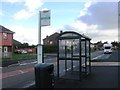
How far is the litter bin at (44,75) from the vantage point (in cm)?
933

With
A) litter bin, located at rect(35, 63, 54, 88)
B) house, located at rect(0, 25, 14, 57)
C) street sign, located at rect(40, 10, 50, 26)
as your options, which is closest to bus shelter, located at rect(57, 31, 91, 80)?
street sign, located at rect(40, 10, 50, 26)

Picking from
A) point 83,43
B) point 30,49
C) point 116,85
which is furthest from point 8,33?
point 116,85

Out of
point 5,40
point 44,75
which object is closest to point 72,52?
point 44,75

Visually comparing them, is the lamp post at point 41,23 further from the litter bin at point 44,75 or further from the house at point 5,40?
the house at point 5,40

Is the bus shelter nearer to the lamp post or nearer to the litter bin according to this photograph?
the lamp post

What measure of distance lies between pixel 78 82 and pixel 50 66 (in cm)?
411

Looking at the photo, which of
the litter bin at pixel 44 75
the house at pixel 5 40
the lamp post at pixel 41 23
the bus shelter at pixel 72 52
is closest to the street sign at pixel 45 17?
the lamp post at pixel 41 23

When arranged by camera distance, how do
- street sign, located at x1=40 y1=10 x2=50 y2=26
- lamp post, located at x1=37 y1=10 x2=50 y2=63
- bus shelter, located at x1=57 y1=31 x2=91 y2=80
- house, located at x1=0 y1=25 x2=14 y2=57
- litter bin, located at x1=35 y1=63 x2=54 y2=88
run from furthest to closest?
house, located at x1=0 y1=25 x2=14 y2=57 < bus shelter, located at x1=57 y1=31 x2=91 y2=80 < street sign, located at x1=40 y1=10 x2=50 y2=26 < lamp post, located at x1=37 y1=10 x2=50 y2=63 < litter bin, located at x1=35 y1=63 x2=54 y2=88

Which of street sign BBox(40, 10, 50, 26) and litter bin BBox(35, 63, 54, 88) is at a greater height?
street sign BBox(40, 10, 50, 26)

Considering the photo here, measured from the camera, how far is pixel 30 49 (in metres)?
88.6

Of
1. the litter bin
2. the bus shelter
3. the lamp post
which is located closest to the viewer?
the litter bin

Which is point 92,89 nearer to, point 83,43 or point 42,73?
point 42,73

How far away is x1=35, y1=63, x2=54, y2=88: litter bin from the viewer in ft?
30.6

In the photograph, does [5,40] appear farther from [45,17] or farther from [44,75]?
[44,75]
